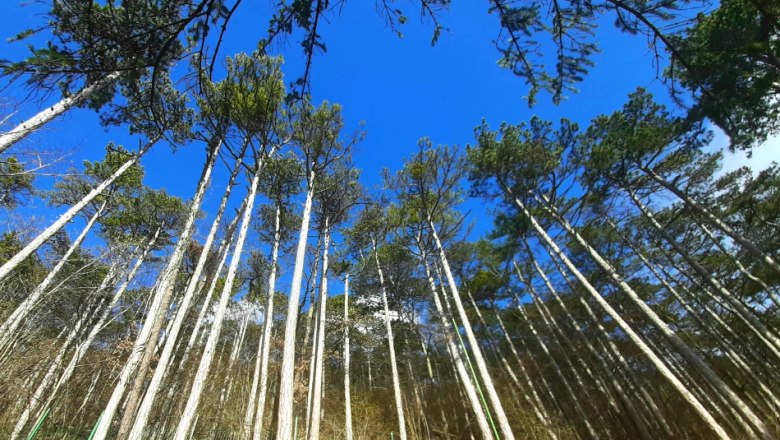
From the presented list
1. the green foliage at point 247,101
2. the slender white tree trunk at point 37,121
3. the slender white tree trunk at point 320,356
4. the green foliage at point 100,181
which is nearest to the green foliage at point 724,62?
the slender white tree trunk at point 37,121

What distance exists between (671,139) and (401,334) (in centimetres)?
1155

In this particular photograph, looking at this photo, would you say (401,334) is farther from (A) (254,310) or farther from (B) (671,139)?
(B) (671,139)

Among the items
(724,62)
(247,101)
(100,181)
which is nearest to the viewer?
(724,62)

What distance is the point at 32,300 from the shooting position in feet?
25.6

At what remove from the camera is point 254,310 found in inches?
589

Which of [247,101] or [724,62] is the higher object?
[247,101]

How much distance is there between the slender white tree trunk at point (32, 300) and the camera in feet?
22.0

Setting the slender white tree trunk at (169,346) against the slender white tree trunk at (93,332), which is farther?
the slender white tree trunk at (93,332)

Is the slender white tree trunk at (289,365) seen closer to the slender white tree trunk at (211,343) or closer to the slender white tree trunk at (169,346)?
the slender white tree trunk at (211,343)

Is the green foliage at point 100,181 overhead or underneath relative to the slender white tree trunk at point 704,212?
overhead

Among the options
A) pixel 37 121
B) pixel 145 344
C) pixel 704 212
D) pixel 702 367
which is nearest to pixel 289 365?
pixel 145 344

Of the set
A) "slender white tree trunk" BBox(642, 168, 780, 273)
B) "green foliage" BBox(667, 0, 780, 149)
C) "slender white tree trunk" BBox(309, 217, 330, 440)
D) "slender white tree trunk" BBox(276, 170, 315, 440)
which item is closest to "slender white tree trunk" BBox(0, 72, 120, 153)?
"slender white tree trunk" BBox(276, 170, 315, 440)

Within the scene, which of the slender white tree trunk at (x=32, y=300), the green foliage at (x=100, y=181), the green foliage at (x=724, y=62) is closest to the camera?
the green foliage at (x=724, y=62)

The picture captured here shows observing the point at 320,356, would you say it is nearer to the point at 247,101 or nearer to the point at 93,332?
the point at 93,332
